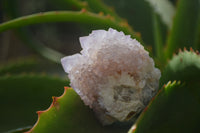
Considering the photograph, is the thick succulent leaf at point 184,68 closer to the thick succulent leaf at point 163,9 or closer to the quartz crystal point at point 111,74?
the quartz crystal point at point 111,74

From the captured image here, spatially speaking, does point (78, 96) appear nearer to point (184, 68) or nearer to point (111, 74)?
point (111, 74)

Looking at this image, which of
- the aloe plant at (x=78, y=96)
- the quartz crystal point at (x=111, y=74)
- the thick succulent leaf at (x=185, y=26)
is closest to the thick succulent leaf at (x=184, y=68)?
the aloe plant at (x=78, y=96)

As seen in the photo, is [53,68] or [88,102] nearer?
[88,102]

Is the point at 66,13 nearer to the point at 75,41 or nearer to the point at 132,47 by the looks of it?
the point at 132,47

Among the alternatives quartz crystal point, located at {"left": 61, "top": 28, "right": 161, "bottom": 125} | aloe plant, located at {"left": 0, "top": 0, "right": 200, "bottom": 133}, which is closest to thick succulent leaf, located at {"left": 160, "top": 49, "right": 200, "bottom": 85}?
aloe plant, located at {"left": 0, "top": 0, "right": 200, "bottom": 133}

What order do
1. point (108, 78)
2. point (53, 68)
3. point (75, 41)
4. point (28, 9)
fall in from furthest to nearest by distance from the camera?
point (75, 41) → point (28, 9) → point (53, 68) → point (108, 78)

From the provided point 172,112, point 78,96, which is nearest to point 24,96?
point 78,96

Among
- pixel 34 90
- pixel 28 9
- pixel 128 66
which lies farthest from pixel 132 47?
pixel 28 9
